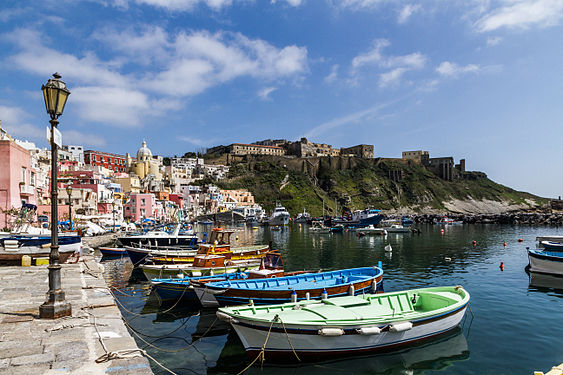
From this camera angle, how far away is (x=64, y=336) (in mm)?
7156

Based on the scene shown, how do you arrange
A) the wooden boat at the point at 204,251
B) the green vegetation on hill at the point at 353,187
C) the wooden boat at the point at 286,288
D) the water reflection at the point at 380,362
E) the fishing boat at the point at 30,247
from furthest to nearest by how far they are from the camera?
1. the green vegetation on hill at the point at 353,187
2. the wooden boat at the point at 204,251
3. the fishing boat at the point at 30,247
4. the wooden boat at the point at 286,288
5. the water reflection at the point at 380,362

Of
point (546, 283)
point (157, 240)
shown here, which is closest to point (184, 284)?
point (157, 240)

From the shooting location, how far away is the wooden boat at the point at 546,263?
2205 cm

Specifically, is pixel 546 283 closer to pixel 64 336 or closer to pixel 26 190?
pixel 64 336

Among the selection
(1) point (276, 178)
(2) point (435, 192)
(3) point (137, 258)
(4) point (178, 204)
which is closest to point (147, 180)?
(4) point (178, 204)

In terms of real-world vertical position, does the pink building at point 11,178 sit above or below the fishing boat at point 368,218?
above

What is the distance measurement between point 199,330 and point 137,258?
14.4 m

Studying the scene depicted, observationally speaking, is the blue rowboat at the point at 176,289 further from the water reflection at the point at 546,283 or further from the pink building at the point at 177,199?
the pink building at the point at 177,199

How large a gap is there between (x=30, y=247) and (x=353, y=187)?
441 feet

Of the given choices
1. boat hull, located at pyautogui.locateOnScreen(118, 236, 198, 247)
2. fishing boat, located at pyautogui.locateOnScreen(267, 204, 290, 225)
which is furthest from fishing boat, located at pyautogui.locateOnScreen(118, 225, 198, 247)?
fishing boat, located at pyautogui.locateOnScreen(267, 204, 290, 225)

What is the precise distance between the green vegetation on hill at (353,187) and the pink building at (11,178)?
325 feet

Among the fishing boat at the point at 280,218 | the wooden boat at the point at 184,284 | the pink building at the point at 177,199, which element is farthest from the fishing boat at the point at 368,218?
the wooden boat at the point at 184,284

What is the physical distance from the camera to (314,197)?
135 metres

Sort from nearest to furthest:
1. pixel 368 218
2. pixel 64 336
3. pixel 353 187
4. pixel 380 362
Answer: pixel 64 336, pixel 380 362, pixel 368 218, pixel 353 187
